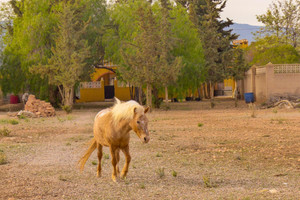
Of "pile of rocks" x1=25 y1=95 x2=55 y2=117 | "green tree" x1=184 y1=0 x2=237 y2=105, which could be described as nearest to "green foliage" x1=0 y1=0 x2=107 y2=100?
"pile of rocks" x1=25 y1=95 x2=55 y2=117

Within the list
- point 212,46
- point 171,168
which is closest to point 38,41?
point 212,46

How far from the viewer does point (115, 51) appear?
3191 centimetres

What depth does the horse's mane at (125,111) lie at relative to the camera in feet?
21.4

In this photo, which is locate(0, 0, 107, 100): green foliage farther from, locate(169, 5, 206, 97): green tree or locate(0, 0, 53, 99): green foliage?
locate(169, 5, 206, 97): green tree

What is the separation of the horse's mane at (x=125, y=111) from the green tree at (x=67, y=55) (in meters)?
22.2

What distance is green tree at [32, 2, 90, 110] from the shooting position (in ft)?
95.8

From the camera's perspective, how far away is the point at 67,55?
29.4 meters

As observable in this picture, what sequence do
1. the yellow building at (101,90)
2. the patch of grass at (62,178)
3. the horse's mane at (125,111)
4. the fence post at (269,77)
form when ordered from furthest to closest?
the yellow building at (101,90), the fence post at (269,77), the patch of grass at (62,178), the horse's mane at (125,111)

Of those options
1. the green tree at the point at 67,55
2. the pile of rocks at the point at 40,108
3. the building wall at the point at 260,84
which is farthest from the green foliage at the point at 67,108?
the building wall at the point at 260,84

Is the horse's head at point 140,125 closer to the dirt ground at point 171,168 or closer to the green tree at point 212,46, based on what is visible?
the dirt ground at point 171,168

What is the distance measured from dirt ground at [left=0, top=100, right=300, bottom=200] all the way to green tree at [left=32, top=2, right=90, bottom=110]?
14572mm

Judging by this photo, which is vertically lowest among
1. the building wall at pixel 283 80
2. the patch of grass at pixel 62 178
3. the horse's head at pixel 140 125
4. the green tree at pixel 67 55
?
the patch of grass at pixel 62 178

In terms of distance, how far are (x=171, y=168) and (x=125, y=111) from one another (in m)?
2.57

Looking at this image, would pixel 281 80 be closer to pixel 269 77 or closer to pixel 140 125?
pixel 269 77
